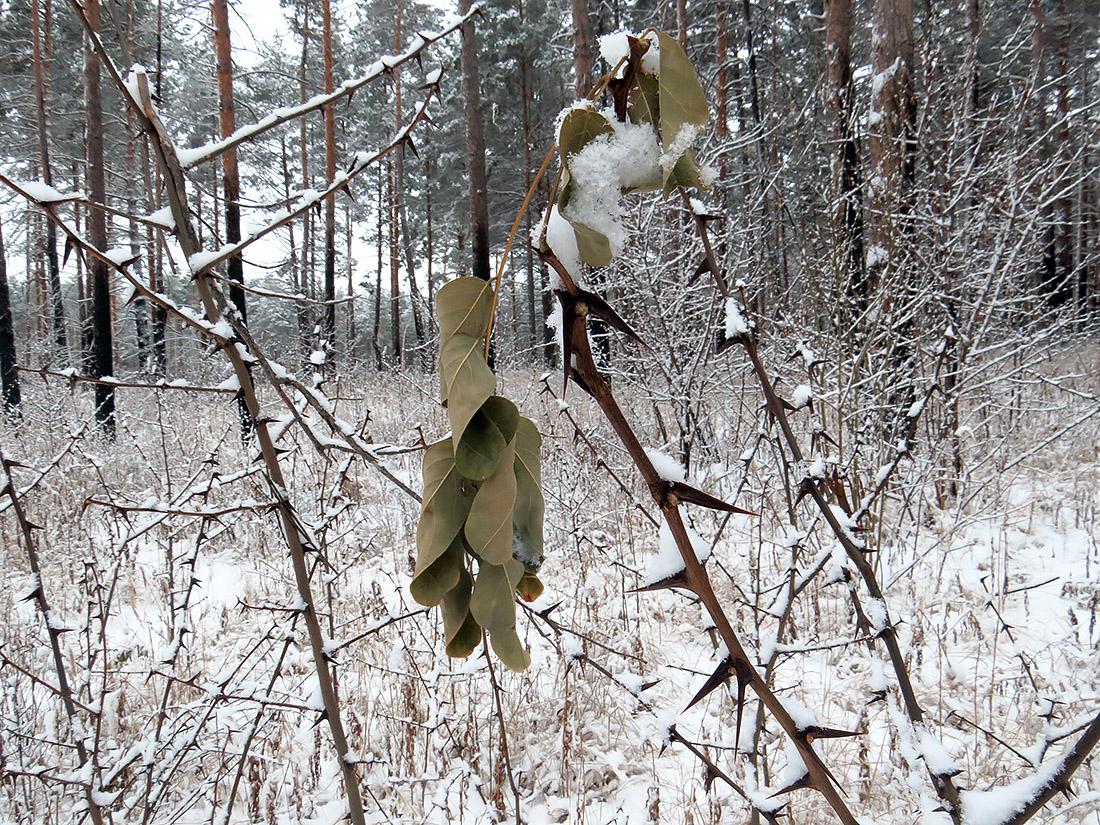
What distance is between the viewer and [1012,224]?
12.6 ft

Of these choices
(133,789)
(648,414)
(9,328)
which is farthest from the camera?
(9,328)

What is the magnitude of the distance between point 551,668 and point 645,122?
286cm

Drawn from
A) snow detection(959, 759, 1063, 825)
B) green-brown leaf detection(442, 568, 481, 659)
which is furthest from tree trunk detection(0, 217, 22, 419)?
snow detection(959, 759, 1063, 825)

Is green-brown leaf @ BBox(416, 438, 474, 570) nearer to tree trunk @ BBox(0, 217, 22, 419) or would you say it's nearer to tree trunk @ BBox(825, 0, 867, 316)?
tree trunk @ BBox(825, 0, 867, 316)

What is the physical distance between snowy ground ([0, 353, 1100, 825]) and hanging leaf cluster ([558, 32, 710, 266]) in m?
0.40

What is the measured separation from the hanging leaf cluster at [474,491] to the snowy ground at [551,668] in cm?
28

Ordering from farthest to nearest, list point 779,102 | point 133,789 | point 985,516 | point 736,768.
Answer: point 779,102, point 985,516, point 133,789, point 736,768

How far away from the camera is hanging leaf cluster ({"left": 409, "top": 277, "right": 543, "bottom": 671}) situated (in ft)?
1.06

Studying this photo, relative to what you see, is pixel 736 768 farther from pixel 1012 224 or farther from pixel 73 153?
pixel 73 153

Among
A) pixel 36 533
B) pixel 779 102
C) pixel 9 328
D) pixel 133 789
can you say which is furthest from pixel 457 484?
pixel 779 102

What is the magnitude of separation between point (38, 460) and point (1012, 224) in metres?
7.75

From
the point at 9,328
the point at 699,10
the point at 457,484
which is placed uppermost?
the point at 699,10

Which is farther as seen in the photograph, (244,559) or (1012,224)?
(244,559)

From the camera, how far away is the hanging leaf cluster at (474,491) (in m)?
0.32
